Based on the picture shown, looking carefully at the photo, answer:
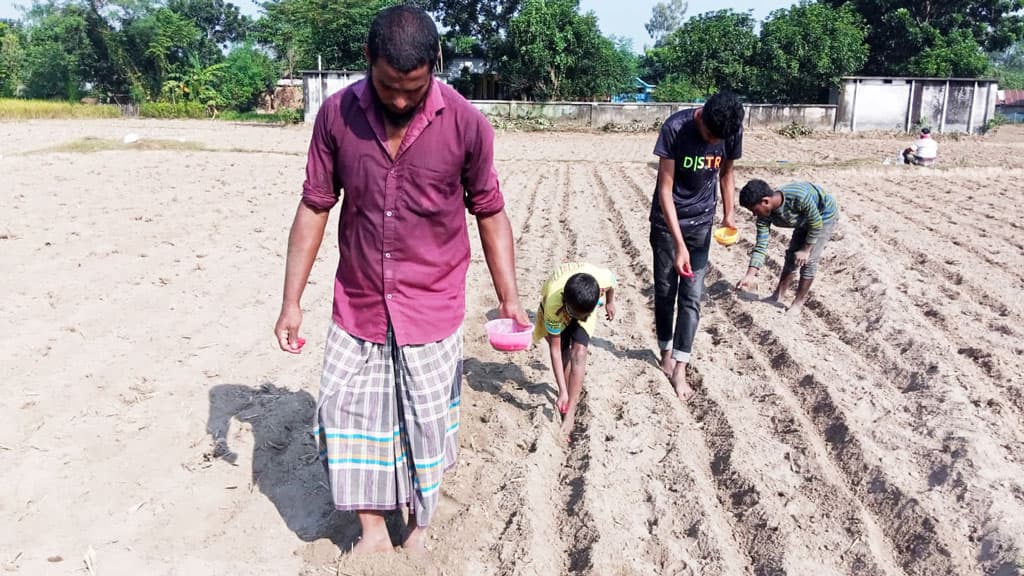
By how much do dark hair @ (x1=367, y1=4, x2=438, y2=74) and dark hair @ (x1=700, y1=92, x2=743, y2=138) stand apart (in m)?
2.12

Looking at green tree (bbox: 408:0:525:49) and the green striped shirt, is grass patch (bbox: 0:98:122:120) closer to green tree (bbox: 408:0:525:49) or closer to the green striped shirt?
green tree (bbox: 408:0:525:49)

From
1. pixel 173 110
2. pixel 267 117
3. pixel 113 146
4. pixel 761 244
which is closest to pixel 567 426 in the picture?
pixel 761 244

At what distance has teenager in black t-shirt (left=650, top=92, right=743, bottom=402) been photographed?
Answer: 428cm

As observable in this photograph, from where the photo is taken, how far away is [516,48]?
103ft

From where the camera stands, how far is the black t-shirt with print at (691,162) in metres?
4.38

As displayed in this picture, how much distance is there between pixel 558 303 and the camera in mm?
4219

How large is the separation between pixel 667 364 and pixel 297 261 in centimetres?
278

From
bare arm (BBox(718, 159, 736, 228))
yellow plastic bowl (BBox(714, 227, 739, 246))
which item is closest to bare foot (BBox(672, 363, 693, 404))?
yellow plastic bowl (BBox(714, 227, 739, 246))

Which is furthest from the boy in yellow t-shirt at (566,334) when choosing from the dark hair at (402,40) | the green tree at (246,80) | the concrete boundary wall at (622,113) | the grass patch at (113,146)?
the green tree at (246,80)

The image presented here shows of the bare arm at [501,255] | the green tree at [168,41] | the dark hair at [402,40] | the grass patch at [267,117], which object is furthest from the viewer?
the green tree at [168,41]

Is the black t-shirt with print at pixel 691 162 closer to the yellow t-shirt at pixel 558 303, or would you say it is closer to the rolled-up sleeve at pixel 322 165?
the yellow t-shirt at pixel 558 303

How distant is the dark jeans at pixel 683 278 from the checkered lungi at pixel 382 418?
207cm

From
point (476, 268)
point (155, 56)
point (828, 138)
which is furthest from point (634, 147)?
point (155, 56)

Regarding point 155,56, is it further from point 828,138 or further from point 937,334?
point 937,334
